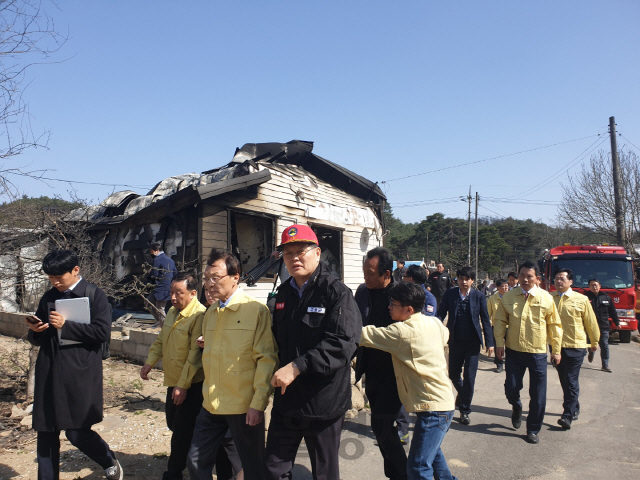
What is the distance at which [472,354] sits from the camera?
17.4ft

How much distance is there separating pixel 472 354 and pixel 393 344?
2622 millimetres

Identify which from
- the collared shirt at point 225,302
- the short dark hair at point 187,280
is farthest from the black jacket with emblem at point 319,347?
the short dark hair at point 187,280

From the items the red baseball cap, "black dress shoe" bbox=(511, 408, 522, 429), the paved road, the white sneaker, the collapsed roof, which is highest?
the collapsed roof

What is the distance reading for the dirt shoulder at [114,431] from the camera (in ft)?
12.4

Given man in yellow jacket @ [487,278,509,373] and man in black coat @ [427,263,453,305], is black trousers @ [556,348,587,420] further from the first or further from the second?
man in black coat @ [427,263,453,305]

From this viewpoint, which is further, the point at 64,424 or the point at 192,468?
the point at 64,424

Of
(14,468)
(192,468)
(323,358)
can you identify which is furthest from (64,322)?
(323,358)

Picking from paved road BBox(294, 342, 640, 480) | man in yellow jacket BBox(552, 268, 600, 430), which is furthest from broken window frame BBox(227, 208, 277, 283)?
man in yellow jacket BBox(552, 268, 600, 430)

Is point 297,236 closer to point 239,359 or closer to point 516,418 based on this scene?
point 239,359

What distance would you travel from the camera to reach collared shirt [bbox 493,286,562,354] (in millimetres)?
4984

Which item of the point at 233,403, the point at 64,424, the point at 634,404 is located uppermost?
the point at 233,403

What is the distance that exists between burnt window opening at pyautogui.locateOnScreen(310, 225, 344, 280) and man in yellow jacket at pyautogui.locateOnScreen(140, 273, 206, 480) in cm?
964

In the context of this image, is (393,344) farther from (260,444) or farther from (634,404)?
(634,404)

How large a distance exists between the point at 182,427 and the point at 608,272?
13293 millimetres
